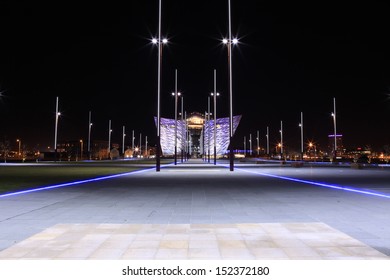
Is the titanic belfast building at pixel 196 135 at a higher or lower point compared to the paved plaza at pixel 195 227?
higher

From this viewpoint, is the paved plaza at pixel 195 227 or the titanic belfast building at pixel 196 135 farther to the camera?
the titanic belfast building at pixel 196 135

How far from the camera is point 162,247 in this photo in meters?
6.34

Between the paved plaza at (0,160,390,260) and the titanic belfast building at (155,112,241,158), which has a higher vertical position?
the titanic belfast building at (155,112,241,158)

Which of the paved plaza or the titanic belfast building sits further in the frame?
the titanic belfast building

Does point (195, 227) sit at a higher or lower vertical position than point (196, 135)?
lower

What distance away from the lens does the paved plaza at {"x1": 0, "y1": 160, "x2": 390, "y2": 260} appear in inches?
238

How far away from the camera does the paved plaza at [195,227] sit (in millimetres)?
6035

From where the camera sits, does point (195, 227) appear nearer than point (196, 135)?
Yes

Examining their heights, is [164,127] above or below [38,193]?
above

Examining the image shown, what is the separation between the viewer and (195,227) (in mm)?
8039
